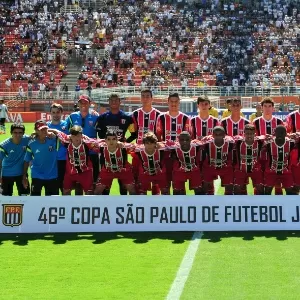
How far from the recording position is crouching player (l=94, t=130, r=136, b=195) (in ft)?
35.7

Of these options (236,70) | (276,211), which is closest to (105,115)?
(276,211)

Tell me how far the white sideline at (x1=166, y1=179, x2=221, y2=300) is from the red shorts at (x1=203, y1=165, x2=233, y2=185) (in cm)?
123

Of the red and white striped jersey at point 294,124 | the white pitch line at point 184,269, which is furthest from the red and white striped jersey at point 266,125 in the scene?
the white pitch line at point 184,269

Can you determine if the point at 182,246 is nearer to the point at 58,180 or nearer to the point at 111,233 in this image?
the point at 111,233

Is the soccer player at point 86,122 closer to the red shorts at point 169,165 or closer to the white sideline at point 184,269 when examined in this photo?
the red shorts at point 169,165

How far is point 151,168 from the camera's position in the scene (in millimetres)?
11000

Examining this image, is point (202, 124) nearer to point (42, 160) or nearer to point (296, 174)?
point (296, 174)

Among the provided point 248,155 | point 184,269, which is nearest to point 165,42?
point 248,155

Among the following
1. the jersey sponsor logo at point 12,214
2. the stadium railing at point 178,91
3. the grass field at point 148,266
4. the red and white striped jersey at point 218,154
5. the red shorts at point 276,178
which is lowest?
the stadium railing at point 178,91

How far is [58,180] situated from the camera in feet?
37.2

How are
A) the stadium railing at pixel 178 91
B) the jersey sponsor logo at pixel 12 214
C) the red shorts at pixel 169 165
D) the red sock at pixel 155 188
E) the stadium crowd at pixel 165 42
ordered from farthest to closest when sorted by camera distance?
the stadium crowd at pixel 165 42 → the stadium railing at pixel 178 91 → the red shorts at pixel 169 165 → the red sock at pixel 155 188 → the jersey sponsor logo at pixel 12 214

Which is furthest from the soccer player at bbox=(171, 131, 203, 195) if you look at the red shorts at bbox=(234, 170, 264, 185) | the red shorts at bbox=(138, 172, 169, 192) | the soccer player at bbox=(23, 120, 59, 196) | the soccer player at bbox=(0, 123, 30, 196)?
the soccer player at bbox=(0, 123, 30, 196)

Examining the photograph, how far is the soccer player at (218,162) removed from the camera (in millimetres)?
10992

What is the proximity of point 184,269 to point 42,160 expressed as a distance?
3439 millimetres
